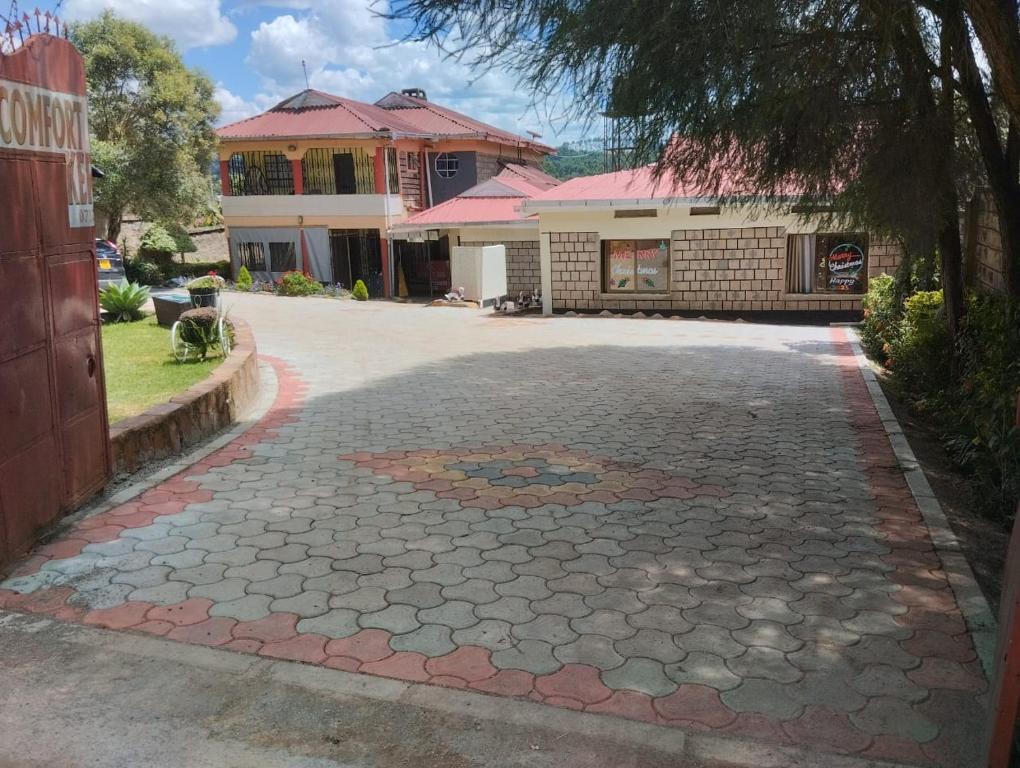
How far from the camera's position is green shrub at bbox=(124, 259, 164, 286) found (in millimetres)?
29438

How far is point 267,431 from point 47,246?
3.40 meters

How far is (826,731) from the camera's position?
3102 millimetres

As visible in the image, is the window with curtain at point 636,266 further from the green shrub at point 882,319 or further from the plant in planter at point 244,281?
the plant in planter at point 244,281

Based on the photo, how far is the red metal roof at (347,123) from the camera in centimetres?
2873

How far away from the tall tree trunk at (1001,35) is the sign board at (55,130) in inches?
220

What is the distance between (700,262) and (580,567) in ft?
58.7

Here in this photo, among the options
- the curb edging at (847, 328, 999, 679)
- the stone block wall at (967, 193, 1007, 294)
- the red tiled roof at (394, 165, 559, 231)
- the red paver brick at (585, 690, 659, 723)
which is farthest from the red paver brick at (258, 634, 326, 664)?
the red tiled roof at (394, 165, 559, 231)

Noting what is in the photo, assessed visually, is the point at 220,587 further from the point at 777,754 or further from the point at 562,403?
the point at 562,403

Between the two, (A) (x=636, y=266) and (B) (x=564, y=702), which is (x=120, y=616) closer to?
(B) (x=564, y=702)

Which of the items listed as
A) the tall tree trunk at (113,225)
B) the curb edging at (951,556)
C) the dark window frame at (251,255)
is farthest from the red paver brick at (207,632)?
the tall tree trunk at (113,225)

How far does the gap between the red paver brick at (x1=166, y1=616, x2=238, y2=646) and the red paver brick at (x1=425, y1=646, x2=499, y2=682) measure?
3.24 ft

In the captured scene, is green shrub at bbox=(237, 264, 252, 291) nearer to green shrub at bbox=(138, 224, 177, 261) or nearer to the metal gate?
the metal gate

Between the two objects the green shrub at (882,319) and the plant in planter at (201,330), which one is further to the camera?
the green shrub at (882,319)

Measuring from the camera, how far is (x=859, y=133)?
24.9ft
